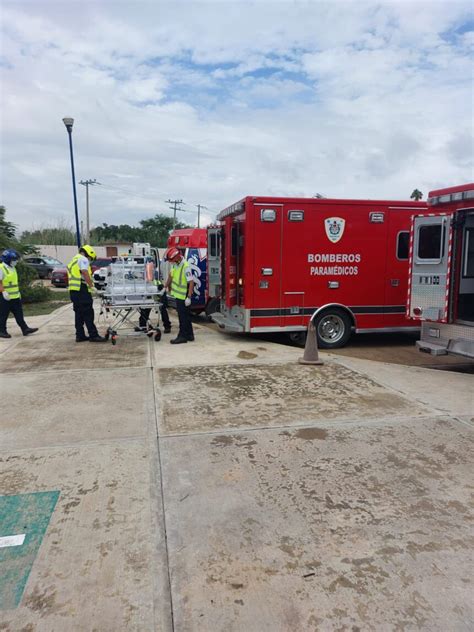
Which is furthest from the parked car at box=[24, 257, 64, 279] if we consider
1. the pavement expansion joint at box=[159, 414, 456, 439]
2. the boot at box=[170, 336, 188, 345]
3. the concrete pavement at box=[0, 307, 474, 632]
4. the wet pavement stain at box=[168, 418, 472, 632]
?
the wet pavement stain at box=[168, 418, 472, 632]

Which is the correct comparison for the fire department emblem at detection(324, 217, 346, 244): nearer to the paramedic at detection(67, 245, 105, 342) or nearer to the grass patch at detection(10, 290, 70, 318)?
the paramedic at detection(67, 245, 105, 342)

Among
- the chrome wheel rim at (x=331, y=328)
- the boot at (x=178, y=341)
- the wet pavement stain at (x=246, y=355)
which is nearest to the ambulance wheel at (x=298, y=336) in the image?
the chrome wheel rim at (x=331, y=328)

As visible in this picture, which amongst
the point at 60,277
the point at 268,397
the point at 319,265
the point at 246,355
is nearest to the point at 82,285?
the point at 246,355

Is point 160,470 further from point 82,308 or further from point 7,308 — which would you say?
point 7,308

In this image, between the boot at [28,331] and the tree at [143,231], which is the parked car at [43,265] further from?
the tree at [143,231]

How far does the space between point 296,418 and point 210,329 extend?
646 cm

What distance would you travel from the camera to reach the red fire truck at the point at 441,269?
701cm

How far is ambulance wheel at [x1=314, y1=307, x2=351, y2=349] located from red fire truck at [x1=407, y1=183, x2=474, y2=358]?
5.18 feet

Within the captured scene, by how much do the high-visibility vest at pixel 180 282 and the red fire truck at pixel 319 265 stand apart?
2.81ft

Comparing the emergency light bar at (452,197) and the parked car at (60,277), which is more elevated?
the emergency light bar at (452,197)

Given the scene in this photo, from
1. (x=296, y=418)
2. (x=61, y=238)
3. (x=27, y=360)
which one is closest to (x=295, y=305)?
(x=296, y=418)

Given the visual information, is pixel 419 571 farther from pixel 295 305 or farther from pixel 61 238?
pixel 61 238

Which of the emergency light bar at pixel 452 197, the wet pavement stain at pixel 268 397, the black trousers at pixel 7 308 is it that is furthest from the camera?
the black trousers at pixel 7 308

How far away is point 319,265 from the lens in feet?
29.1
